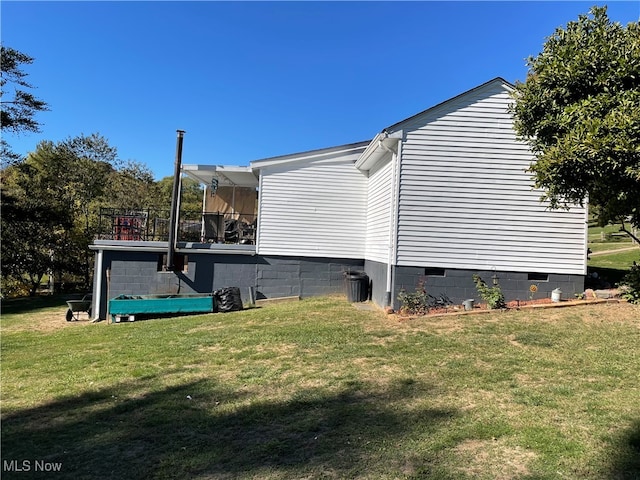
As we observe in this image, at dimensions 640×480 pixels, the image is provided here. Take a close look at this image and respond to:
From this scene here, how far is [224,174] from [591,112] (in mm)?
11835

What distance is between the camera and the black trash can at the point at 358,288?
11617mm

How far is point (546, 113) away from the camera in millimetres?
7062

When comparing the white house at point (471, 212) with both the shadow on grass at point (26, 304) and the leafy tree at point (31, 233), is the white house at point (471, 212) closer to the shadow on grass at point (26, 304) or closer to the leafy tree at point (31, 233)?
the shadow on grass at point (26, 304)

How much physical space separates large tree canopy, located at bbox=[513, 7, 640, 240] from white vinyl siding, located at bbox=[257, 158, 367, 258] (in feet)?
21.9

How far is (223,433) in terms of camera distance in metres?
3.84

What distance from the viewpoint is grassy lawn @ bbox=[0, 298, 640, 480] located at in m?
3.24

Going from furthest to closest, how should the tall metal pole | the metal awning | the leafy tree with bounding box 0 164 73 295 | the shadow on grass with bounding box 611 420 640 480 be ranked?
the leafy tree with bounding box 0 164 73 295 → the metal awning → the tall metal pole → the shadow on grass with bounding box 611 420 640 480

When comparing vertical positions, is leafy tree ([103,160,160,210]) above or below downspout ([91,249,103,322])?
above

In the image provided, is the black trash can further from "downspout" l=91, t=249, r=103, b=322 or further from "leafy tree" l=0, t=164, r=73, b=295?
"leafy tree" l=0, t=164, r=73, b=295

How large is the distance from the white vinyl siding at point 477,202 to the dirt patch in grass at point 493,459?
615cm

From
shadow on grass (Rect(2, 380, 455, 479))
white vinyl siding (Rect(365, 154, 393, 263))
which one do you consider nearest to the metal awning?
white vinyl siding (Rect(365, 154, 393, 263))

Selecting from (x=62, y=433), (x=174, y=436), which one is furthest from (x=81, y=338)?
(x=174, y=436)

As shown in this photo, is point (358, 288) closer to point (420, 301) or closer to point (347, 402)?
point (420, 301)

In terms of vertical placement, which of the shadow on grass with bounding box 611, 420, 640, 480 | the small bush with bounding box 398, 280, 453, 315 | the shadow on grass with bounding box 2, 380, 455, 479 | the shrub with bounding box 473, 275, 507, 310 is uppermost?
the shrub with bounding box 473, 275, 507, 310
